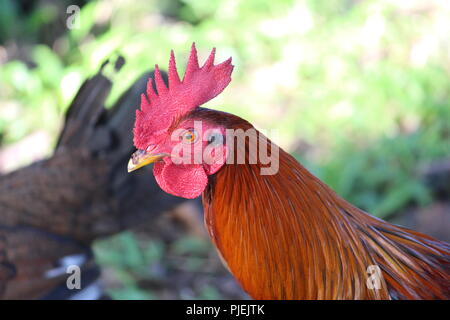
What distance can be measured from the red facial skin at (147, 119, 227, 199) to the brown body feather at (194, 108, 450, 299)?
4cm

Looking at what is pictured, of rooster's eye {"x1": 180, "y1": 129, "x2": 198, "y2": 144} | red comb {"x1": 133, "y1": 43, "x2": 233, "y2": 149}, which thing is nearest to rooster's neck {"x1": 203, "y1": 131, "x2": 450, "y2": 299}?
rooster's eye {"x1": 180, "y1": 129, "x2": 198, "y2": 144}

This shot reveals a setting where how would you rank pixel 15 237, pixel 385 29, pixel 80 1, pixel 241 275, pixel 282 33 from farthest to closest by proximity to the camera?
pixel 80 1 < pixel 282 33 < pixel 385 29 < pixel 15 237 < pixel 241 275

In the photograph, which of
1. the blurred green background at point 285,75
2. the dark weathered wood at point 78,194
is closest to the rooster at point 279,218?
the dark weathered wood at point 78,194

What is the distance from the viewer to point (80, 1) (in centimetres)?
659

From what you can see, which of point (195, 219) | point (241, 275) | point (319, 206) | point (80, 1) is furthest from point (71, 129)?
point (80, 1)

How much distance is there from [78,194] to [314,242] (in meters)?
1.74

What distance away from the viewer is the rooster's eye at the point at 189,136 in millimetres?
1749

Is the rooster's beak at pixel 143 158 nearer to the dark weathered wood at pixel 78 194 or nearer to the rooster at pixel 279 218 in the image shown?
the rooster at pixel 279 218

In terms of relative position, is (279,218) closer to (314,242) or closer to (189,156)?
(314,242)

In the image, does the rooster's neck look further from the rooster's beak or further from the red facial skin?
the rooster's beak

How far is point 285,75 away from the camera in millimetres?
5449

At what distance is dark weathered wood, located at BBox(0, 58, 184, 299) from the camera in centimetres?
287

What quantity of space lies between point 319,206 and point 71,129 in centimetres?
199
